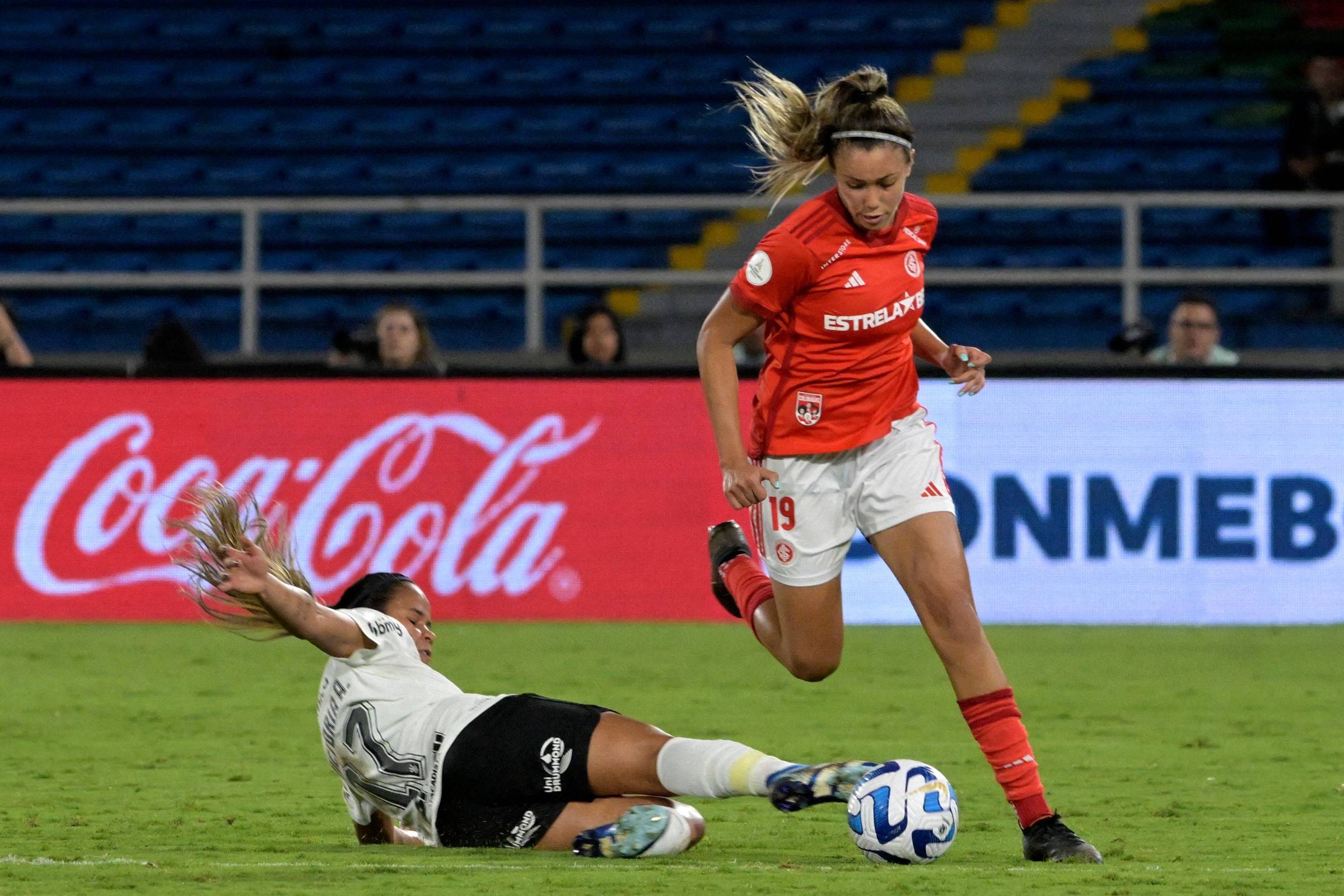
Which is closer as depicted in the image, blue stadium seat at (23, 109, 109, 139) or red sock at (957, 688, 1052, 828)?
red sock at (957, 688, 1052, 828)

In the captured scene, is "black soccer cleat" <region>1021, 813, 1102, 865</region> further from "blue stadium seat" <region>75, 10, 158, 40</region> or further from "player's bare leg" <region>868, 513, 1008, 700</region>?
"blue stadium seat" <region>75, 10, 158, 40</region>

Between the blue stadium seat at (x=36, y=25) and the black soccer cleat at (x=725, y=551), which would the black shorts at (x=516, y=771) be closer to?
the black soccer cleat at (x=725, y=551)

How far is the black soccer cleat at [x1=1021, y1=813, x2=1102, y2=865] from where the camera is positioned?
4.91 m

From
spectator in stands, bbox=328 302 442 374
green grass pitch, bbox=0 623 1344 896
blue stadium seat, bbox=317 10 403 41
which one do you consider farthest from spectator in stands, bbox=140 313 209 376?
blue stadium seat, bbox=317 10 403 41

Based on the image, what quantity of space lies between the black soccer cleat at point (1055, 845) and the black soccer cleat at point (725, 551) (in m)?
1.47

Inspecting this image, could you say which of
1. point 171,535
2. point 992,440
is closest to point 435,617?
point 171,535

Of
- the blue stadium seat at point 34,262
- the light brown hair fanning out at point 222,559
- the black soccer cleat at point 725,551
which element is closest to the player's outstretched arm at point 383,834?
the light brown hair fanning out at point 222,559

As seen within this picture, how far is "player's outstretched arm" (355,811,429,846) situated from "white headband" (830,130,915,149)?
2082mm

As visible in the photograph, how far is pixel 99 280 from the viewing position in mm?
12523

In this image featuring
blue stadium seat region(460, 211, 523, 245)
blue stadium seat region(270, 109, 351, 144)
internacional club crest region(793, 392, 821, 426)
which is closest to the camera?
internacional club crest region(793, 392, 821, 426)

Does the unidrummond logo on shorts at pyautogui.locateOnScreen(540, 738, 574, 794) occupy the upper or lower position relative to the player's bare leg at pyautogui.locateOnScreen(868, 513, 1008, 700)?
lower

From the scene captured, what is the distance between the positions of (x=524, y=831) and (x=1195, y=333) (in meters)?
7.01

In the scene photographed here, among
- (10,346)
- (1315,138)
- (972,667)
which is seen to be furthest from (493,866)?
(1315,138)

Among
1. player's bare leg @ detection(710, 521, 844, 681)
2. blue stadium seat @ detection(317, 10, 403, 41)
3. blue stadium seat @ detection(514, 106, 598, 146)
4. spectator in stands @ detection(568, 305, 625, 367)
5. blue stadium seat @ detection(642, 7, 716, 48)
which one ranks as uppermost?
→ blue stadium seat @ detection(317, 10, 403, 41)
